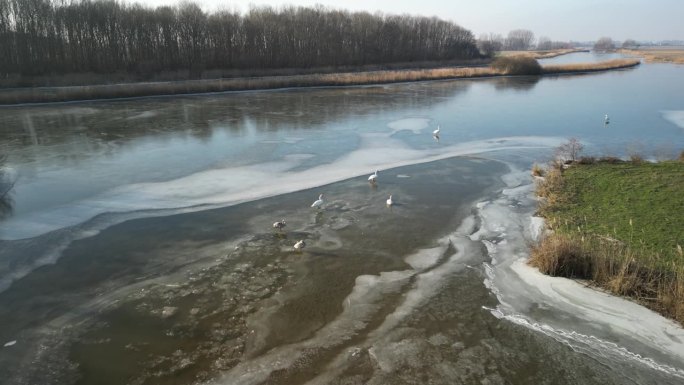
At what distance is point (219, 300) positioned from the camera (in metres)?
5.98

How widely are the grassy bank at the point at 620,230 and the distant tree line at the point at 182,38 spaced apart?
35694mm

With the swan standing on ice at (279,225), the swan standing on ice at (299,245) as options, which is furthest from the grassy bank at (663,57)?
the swan standing on ice at (299,245)

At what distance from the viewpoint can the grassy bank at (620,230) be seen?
579cm

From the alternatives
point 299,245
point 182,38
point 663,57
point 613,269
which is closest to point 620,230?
point 613,269

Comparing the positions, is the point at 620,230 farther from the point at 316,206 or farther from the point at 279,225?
the point at 279,225

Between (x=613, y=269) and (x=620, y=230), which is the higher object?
(x=620, y=230)

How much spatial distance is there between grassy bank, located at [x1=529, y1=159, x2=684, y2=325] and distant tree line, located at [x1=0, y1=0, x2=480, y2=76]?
117ft

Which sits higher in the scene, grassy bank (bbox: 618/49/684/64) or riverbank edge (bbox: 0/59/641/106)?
grassy bank (bbox: 618/49/684/64)

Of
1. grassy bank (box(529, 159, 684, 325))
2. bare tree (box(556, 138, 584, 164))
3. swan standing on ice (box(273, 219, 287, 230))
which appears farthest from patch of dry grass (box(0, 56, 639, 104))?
grassy bank (box(529, 159, 684, 325))

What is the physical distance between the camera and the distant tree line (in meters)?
33.0

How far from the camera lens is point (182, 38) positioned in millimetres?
40281

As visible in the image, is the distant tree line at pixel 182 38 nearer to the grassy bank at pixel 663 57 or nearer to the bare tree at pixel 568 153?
the bare tree at pixel 568 153

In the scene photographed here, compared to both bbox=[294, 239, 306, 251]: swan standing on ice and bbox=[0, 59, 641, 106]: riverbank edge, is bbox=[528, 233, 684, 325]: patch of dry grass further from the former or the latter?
bbox=[0, 59, 641, 106]: riverbank edge

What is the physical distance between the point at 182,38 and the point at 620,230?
40.6 metres
